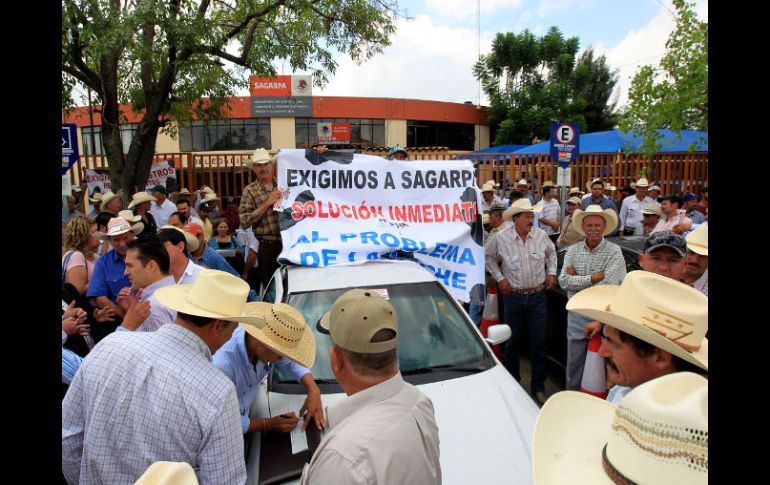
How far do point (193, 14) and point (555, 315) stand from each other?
24.2 feet

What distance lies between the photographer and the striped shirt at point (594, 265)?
4.73 metres

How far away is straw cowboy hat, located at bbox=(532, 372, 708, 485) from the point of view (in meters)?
1.12

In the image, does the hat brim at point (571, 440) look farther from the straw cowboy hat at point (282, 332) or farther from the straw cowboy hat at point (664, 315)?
the straw cowboy hat at point (282, 332)

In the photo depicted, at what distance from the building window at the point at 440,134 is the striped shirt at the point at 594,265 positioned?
32.2 metres

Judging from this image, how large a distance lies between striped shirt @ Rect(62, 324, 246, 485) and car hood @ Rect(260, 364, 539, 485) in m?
1.10

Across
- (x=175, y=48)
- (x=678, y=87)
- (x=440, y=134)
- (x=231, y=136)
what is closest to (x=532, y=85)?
(x=440, y=134)

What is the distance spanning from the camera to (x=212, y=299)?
2189 millimetres

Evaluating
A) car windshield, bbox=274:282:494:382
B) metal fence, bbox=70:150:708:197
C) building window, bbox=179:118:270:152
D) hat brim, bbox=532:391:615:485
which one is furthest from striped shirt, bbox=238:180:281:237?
building window, bbox=179:118:270:152

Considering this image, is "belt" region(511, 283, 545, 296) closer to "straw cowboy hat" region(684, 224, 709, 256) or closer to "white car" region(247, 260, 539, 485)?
"white car" region(247, 260, 539, 485)

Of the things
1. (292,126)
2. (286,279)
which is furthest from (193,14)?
(292,126)

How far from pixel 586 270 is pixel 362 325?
3693 millimetres

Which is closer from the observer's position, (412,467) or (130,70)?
(412,467)
